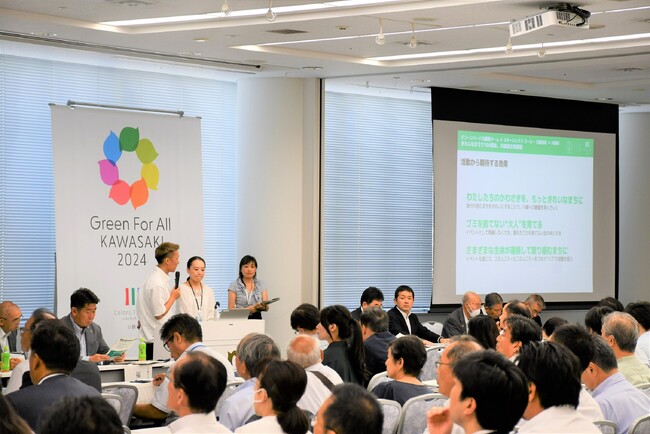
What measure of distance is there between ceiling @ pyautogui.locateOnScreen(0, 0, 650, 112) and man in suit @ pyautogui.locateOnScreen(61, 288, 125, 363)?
2.52 meters

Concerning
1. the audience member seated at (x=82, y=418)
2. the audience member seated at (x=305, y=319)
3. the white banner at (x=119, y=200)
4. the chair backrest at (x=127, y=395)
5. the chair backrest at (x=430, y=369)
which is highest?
the white banner at (x=119, y=200)

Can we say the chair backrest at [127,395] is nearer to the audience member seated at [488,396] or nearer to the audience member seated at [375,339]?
the audience member seated at [375,339]

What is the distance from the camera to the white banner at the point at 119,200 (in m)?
10.2

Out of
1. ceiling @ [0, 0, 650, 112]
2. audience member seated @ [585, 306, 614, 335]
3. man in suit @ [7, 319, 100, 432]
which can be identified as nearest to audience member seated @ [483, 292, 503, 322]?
ceiling @ [0, 0, 650, 112]

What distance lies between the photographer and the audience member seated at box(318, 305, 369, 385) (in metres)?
6.97

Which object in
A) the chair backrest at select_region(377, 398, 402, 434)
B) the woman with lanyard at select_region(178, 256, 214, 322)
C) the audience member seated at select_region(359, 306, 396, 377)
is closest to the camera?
the chair backrest at select_region(377, 398, 402, 434)

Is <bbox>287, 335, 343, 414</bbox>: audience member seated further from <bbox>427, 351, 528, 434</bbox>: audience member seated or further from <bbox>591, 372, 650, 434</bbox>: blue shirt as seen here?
<bbox>427, 351, 528, 434</bbox>: audience member seated

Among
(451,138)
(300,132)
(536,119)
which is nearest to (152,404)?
(300,132)

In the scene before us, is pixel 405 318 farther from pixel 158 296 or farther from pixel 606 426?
pixel 606 426

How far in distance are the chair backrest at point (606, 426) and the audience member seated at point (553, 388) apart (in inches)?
33.7

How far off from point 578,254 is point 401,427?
9251 millimetres

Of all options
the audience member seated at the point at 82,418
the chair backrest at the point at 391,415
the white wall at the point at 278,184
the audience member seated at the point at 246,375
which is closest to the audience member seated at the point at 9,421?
the audience member seated at the point at 82,418

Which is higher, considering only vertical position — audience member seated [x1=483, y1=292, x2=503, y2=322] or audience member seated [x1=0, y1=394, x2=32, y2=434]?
audience member seated [x1=0, y1=394, x2=32, y2=434]

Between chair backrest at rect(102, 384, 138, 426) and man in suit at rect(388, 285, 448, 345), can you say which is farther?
man in suit at rect(388, 285, 448, 345)
